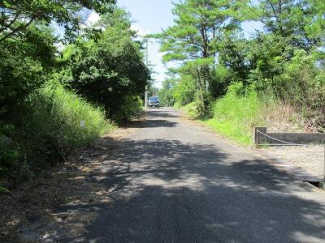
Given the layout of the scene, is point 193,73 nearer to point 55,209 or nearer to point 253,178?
point 253,178

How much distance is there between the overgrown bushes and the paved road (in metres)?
1.49

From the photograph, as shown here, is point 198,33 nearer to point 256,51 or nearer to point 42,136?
point 256,51

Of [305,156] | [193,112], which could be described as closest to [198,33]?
[193,112]

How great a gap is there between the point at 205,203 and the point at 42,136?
4.84 meters

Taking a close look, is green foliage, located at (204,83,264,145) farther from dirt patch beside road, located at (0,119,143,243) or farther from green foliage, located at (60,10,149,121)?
dirt patch beside road, located at (0,119,143,243)

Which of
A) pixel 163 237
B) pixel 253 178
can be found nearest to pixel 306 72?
pixel 253 178

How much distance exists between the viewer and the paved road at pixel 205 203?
171 inches

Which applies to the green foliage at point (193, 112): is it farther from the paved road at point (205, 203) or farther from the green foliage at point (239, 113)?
the paved road at point (205, 203)

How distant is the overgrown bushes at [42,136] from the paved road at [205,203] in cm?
149

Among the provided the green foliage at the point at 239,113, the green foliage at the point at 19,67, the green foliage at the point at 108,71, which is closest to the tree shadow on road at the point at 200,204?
the green foliage at the point at 19,67

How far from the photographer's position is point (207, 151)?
10.4 metres

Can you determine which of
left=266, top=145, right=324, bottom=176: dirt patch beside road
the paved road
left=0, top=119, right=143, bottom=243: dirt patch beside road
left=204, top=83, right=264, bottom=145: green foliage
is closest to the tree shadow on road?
the paved road

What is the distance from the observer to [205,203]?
554 centimetres

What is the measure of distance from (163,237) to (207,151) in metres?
6.34
